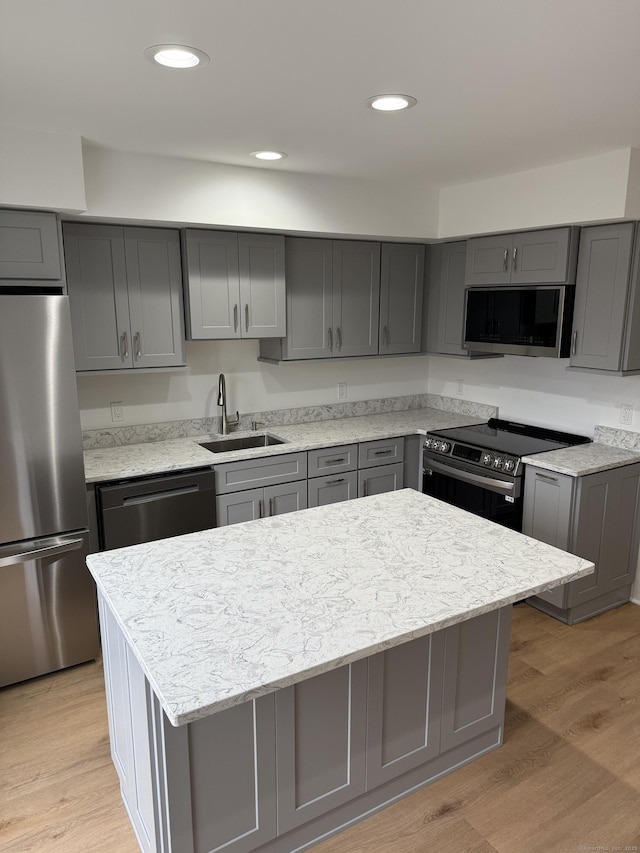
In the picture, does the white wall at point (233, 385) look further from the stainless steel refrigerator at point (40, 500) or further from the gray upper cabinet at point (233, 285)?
the stainless steel refrigerator at point (40, 500)

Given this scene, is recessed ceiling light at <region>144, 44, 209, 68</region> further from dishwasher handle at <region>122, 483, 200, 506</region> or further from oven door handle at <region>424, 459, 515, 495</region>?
oven door handle at <region>424, 459, 515, 495</region>

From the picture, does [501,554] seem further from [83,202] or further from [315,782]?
[83,202]

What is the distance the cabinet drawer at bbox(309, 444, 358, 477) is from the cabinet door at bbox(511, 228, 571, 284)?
4.73 ft

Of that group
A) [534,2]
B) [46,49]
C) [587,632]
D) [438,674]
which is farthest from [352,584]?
[587,632]

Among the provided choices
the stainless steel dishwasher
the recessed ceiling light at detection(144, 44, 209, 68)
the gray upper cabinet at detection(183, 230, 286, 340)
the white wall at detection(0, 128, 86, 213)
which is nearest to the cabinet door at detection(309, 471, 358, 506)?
the stainless steel dishwasher

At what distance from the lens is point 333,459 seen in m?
3.78

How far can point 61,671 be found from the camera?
298 centimetres

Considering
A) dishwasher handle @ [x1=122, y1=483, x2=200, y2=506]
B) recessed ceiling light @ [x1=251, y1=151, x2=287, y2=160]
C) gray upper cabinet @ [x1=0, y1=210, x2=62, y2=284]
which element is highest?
recessed ceiling light @ [x1=251, y1=151, x2=287, y2=160]

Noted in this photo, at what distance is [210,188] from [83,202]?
0.74 m

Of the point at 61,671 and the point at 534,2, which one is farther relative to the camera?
the point at 61,671

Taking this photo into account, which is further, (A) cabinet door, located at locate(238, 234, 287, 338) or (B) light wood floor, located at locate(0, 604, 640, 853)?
(A) cabinet door, located at locate(238, 234, 287, 338)

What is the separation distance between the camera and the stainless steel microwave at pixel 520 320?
11.0ft

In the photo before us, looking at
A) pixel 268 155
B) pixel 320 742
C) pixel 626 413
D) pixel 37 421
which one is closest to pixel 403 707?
pixel 320 742

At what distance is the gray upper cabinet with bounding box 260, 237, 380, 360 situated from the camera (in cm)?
380
